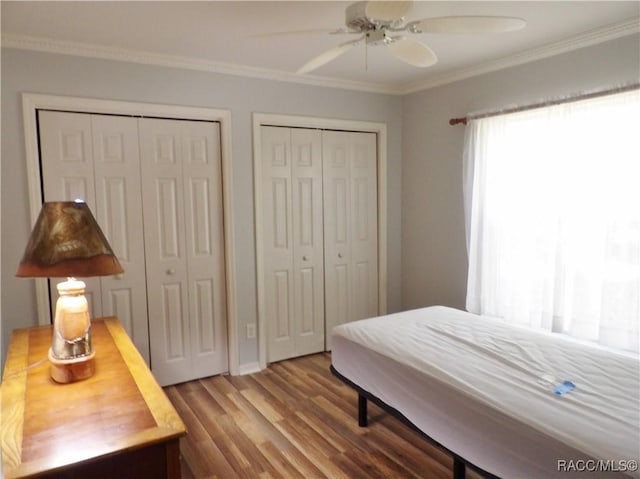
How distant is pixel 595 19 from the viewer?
2.46m

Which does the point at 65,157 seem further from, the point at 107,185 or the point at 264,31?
the point at 264,31

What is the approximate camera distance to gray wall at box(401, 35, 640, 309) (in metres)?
2.80

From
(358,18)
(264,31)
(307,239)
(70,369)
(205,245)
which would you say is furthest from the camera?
(307,239)

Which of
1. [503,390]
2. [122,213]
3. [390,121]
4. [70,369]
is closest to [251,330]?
[122,213]

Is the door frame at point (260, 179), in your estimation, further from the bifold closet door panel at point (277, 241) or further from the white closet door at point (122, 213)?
the white closet door at point (122, 213)

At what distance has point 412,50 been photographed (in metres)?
2.01

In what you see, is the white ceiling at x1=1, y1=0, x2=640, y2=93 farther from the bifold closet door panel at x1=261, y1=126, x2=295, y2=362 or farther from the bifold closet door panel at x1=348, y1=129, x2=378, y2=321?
the bifold closet door panel at x1=348, y1=129, x2=378, y2=321

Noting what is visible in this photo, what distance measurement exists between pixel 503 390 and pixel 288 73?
9.14ft

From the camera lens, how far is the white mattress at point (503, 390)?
142cm

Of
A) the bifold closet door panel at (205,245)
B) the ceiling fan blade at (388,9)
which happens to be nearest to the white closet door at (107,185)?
the bifold closet door panel at (205,245)

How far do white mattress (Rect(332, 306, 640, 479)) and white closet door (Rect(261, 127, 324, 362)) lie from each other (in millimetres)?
1137

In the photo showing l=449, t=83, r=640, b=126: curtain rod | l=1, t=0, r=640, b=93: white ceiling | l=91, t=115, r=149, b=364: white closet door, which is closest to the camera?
l=1, t=0, r=640, b=93: white ceiling

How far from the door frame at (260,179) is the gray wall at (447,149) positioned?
Result: 238 millimetres

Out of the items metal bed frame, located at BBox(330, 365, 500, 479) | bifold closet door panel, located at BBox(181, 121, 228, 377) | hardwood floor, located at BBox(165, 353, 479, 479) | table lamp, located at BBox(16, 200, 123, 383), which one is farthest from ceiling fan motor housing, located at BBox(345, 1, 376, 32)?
hardwood floor, located at BBox(165, 353, 479, 479)
